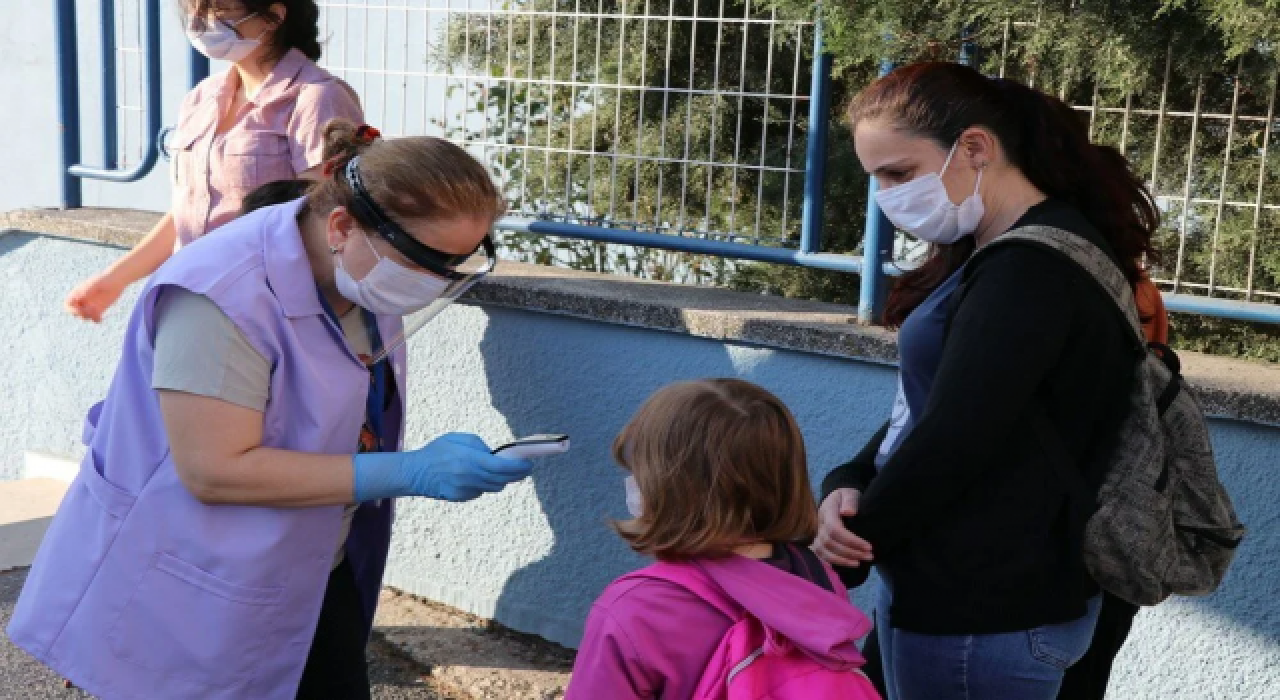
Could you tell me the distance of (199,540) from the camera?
235cm

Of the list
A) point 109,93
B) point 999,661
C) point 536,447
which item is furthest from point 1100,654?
point 109,93

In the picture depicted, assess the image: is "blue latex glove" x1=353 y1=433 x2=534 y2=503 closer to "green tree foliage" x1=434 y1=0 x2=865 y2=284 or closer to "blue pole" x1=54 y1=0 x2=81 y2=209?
"green tree foliage" x1=434 y1=0 x2=865 y2=284

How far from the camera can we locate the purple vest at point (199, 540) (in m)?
2.35

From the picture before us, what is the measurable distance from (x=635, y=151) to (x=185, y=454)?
208 cm

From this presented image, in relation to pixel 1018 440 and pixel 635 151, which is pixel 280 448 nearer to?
pixel 1018 440

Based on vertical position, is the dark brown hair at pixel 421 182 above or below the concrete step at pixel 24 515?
above

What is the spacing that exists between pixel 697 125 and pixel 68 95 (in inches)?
104

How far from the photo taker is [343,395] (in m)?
2.42

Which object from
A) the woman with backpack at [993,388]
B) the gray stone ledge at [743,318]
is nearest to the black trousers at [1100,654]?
the woman with backpack at [993,388]

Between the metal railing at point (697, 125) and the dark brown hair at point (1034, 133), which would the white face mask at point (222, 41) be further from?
the dark brown hair at point (1034, 133)

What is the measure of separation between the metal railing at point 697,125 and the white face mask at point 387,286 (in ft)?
4.67

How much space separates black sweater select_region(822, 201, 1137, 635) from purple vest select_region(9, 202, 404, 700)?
3.06 ft

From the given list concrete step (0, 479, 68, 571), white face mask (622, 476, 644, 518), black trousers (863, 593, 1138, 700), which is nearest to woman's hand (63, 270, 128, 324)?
concrete step (0, 479, 68, 571)

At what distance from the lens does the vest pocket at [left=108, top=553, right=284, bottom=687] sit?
2.35 m
